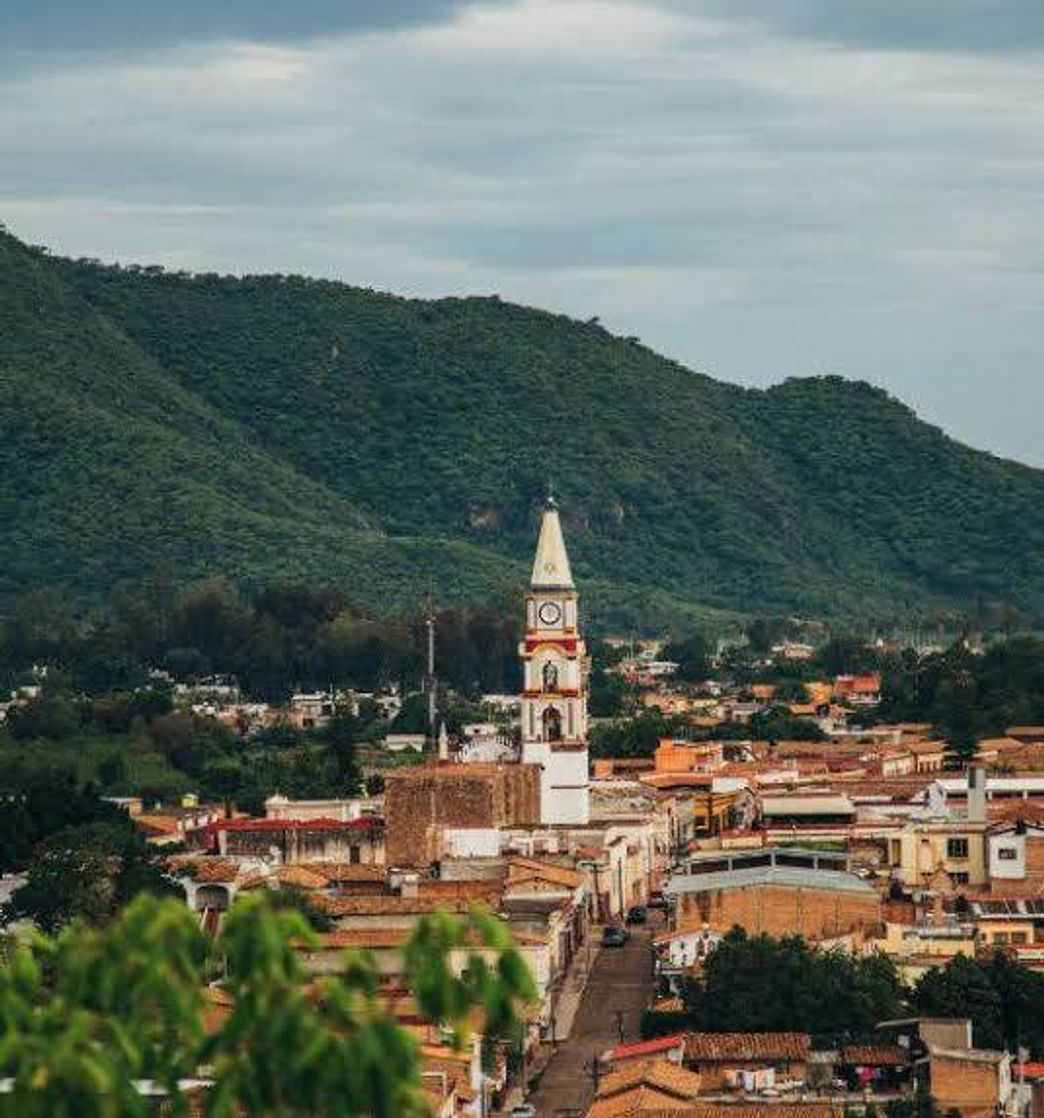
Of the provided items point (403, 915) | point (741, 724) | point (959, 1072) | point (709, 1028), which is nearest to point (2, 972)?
point (959, 1072)

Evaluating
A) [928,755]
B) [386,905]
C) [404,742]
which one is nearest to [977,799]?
[386,905]

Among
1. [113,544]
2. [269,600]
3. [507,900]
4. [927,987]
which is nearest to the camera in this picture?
[927,987]

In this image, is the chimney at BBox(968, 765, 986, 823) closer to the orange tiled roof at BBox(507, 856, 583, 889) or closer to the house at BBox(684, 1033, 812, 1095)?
the orange tiled roof at BBox(507, 856, 583, 889)

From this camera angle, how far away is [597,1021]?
218 feet

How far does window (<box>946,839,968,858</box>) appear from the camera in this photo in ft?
260

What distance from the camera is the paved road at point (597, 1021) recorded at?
5878 cm

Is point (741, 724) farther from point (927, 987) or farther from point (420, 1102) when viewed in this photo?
point (420, 1102)

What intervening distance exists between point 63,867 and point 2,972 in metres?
51.9

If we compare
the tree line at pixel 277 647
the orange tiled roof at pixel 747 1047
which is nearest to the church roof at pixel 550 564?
the orange tiled roof at pixel 747 1047

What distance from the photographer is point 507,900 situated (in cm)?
7431

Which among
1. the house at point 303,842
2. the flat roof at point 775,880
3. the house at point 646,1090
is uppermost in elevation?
the house at point 303,842

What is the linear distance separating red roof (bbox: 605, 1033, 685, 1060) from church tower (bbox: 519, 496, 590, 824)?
90.0 ft

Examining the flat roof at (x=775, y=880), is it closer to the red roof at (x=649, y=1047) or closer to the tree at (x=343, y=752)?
the red roof at (x=649, y=1047)

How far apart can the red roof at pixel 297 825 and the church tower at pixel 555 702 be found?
132 inches
